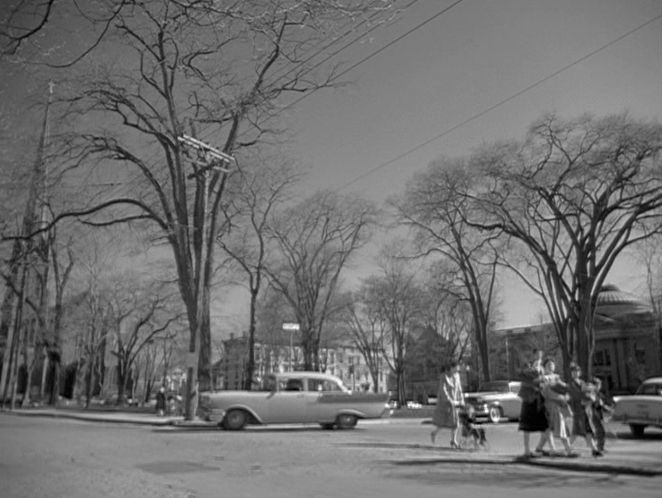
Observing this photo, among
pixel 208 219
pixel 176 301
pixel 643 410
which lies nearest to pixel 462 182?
pixel 208 219

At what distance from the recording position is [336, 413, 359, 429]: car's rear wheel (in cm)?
1867

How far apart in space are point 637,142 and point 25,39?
2391 cm

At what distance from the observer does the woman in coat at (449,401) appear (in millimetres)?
11977

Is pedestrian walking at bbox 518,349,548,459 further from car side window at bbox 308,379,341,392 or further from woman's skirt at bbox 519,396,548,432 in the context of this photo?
car side window at bbox 308,379,341,392

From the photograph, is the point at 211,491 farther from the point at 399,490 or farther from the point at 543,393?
the point at 543,393

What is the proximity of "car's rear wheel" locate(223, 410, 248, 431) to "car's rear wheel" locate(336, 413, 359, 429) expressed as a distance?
2952mm

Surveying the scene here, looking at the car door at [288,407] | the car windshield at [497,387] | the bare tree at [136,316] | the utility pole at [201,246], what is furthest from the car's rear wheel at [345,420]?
the bare tree at [136,316]

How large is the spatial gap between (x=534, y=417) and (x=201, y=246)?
54.3 ft

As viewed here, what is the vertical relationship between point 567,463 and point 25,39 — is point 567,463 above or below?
below

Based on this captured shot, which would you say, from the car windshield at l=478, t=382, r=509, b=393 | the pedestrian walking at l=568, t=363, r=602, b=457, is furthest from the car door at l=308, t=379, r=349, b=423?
the car windshield at l=478, t=382, r=509, b=393

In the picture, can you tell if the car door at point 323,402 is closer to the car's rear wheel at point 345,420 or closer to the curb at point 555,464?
the car's rear wheel at point 345,420

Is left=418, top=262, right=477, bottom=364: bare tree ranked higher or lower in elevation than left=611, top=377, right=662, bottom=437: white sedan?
higher

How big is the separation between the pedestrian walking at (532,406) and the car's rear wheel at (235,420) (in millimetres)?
10077

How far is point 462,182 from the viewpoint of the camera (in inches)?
1169
